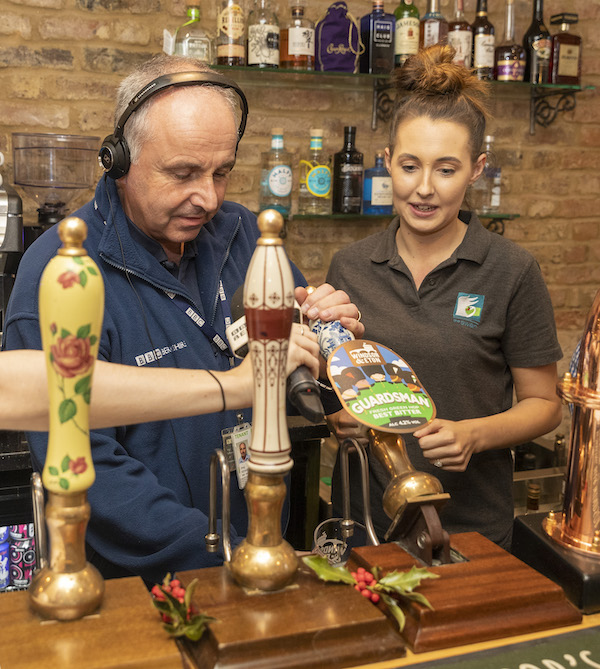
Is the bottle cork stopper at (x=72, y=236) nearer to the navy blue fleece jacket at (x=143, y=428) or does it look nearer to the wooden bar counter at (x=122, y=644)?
the wooden bar counter at (x=122, y=644)

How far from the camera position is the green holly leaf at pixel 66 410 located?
0.77 meters

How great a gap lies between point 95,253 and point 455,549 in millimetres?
770

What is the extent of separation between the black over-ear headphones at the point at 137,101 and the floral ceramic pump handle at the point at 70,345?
25.1 inches

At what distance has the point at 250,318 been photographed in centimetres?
82

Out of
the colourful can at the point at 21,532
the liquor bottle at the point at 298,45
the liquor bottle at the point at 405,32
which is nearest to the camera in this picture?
the colourful can at the point at 21,532

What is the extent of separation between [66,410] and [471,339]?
3.61ft

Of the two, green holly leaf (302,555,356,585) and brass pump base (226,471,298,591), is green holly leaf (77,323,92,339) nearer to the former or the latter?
brass pump base (226,471,298,591)

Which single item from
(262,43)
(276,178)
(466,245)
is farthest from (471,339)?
(262,43)

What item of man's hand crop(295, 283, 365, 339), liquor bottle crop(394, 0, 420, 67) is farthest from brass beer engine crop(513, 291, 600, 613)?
liquor bottle crop(394, 0, 420, 67)

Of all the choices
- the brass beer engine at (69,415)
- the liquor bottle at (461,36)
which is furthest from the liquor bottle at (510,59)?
the brass beer engine at (69,415)

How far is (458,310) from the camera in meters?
1.73

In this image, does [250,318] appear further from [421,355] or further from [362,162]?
[362,162]

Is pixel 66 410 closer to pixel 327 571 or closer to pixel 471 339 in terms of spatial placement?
pixel 327 571

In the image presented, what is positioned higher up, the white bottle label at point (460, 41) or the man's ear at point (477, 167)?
the white bottle label at point (460, 41)
